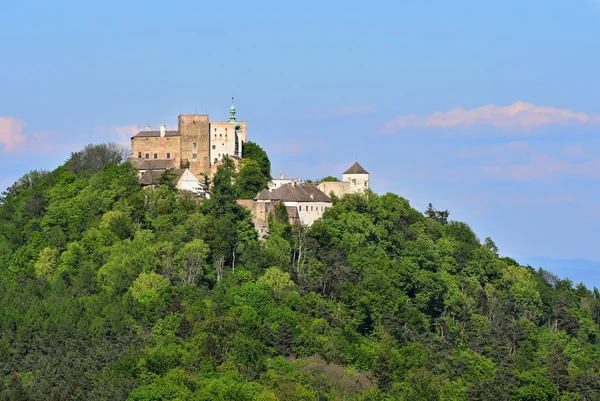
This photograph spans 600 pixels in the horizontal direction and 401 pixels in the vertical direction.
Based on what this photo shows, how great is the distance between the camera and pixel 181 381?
3132 inches

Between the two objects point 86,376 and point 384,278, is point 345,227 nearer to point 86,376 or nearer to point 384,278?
point 384,278

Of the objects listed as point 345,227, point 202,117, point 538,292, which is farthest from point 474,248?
point 202,117

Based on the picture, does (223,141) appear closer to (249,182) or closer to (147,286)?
(249,182)

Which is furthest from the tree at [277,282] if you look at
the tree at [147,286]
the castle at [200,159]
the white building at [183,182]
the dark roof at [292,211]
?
the white building at [183,182]

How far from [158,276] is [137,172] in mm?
12484

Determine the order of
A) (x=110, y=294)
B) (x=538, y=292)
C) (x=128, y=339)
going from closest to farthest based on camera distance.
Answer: (x=128, y=339)
(x=110, y=294)
(x=538, y=292)

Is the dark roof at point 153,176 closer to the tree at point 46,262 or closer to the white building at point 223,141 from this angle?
the white building at point 223,141

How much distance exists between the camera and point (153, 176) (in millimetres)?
101250

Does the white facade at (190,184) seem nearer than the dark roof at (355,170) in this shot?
Yes

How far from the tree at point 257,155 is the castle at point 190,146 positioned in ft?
2.93

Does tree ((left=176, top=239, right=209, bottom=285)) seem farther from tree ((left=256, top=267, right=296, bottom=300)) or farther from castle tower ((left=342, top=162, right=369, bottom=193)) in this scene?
castle tower ((left=342, top=162, right=369, bottom=193))

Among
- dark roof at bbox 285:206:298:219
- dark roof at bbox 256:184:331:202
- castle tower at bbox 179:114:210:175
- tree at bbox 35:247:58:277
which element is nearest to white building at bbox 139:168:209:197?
castle tower at bbox 179:114:210:175

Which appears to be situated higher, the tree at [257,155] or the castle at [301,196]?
the tree at [257,155]

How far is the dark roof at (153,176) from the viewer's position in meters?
101
